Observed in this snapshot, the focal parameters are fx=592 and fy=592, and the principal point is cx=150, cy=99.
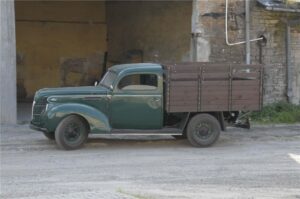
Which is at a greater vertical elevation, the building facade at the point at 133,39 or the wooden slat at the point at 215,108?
the building facade at the point at 133,39

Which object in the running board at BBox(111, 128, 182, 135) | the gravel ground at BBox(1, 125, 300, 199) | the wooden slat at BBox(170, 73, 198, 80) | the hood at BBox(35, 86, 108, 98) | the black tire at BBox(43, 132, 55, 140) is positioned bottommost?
the gravel ground at BBox(1, 125, 300, 199)

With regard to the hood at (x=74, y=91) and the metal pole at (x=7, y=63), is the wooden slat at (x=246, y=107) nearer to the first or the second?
the hood at (x=74, y=91)

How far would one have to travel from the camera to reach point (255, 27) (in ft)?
58.6

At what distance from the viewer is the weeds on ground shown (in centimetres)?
1720

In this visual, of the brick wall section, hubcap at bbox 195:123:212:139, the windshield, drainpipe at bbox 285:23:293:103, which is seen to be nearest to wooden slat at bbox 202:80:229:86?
hubcap at bbox 195:123:212:139

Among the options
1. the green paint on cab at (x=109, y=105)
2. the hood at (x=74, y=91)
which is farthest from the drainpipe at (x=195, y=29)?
the hood at (x=74, y=91)

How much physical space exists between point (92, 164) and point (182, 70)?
3160 millimetres

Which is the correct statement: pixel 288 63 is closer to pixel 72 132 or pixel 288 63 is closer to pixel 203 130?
pixel 203 130

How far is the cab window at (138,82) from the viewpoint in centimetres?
1224

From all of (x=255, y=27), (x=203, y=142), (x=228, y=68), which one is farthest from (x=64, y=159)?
(x=255, y=27)

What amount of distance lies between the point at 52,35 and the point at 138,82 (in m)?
14.1

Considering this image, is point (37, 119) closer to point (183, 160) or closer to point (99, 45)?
point (183, 160)

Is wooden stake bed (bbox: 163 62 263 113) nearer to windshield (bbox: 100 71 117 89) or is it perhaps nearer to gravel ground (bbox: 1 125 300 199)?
gravel ground (bbox: 1 125 300 199)

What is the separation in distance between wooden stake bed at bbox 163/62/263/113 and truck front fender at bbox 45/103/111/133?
1.39 metres
